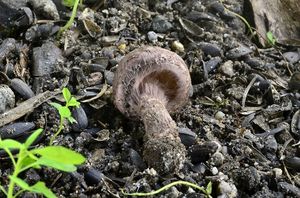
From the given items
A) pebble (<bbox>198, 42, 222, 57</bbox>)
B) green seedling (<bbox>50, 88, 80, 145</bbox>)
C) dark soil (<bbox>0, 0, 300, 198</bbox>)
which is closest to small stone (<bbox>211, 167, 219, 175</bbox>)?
dark soil (<bbox>0, 0, 300, 198</bbox>)

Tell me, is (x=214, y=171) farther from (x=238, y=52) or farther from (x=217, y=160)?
(x=238, y=52)

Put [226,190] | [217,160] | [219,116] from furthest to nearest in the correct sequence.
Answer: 1. [219,116]
2. [217,160]
3. [226,190]

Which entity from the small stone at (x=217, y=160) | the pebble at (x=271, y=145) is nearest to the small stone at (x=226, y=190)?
the small stone at (x=217, y=160)

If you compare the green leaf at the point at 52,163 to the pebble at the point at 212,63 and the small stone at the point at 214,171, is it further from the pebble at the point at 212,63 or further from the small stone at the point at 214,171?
the pebble at the point at 212,63

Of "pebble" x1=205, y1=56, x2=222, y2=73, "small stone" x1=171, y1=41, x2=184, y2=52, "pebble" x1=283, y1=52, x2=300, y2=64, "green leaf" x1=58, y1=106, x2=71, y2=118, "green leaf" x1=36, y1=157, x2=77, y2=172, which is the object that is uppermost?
"green leaf" x1=36, y1=157, x2=77, y2=172

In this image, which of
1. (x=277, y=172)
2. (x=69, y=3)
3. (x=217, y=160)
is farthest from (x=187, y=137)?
(x=69, y=3)

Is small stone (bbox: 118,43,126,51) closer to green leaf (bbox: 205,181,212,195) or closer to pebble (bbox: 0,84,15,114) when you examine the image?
pebble (bbox: 0,84,15,114)
